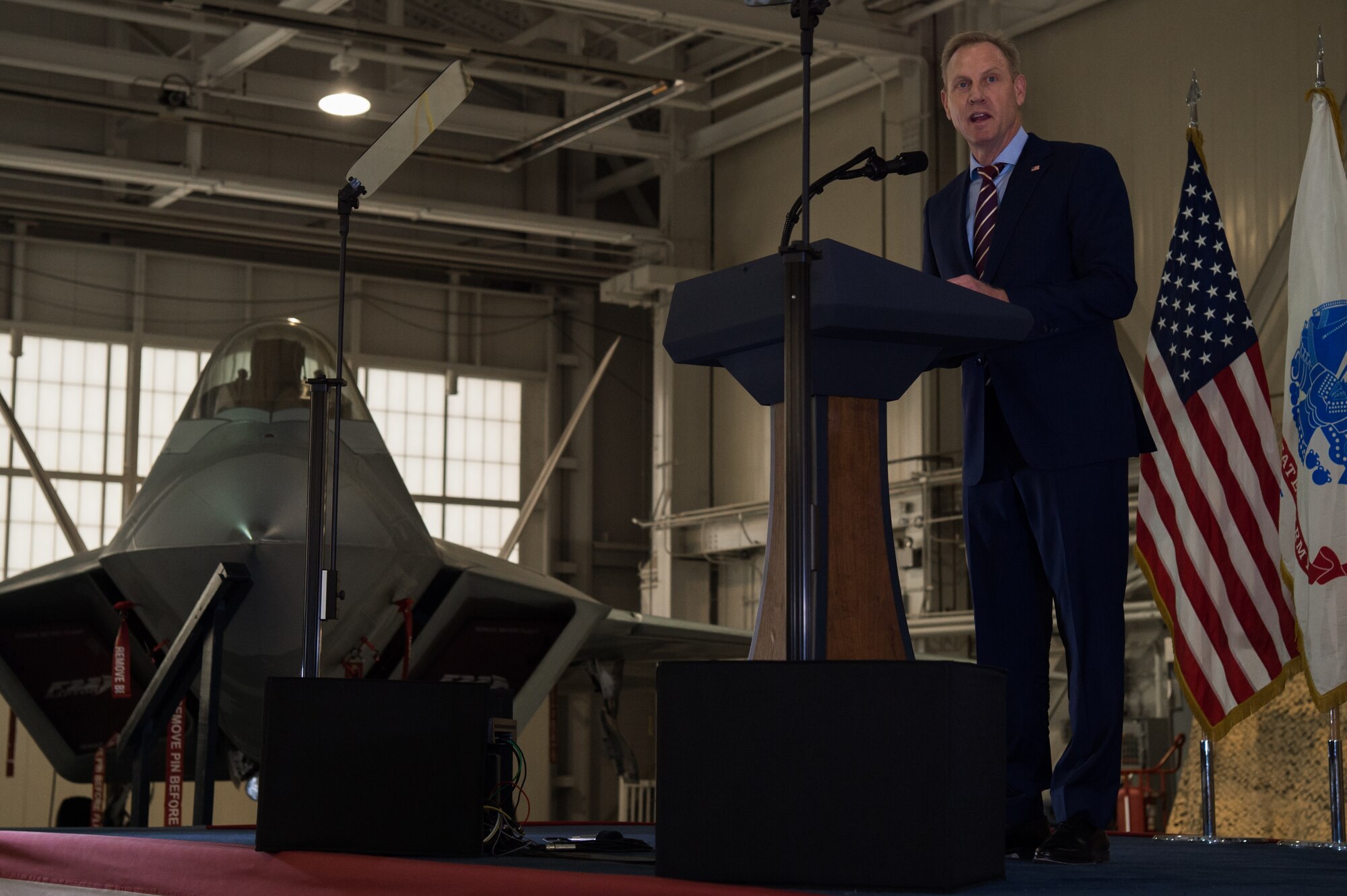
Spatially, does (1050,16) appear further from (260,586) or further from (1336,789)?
(1336,789)

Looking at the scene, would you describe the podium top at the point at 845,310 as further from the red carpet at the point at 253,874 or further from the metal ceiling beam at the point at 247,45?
the metal ceiling beam at the point at 247,45

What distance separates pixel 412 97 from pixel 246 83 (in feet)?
6.12

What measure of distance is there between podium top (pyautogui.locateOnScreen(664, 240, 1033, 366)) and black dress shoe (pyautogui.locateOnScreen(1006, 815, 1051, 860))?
799mm

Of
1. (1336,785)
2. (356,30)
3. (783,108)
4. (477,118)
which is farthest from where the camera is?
(783,108)

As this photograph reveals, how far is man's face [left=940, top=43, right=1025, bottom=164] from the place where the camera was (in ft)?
8.45

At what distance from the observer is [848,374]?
2297 mm

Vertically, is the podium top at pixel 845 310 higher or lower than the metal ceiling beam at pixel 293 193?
lower

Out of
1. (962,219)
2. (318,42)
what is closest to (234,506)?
(962,219)

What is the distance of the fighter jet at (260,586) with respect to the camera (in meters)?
5.24

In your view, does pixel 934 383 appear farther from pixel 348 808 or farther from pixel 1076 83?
pixel 348 808

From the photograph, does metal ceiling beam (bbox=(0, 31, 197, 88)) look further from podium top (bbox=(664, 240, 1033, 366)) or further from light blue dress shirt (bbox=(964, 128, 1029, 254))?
podium top (bbox=(664, 240, 1033, 366))

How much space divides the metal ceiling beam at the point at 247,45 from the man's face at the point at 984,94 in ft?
31.2

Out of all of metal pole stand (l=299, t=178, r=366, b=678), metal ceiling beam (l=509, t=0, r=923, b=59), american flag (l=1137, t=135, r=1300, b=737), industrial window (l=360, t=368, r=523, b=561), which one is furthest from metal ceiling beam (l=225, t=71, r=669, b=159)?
metal pole stand (l=299, t=178, r=366, b=678)

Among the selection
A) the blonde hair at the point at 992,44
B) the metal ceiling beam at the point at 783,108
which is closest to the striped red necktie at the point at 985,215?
the blonde hair at the point at 992,44
